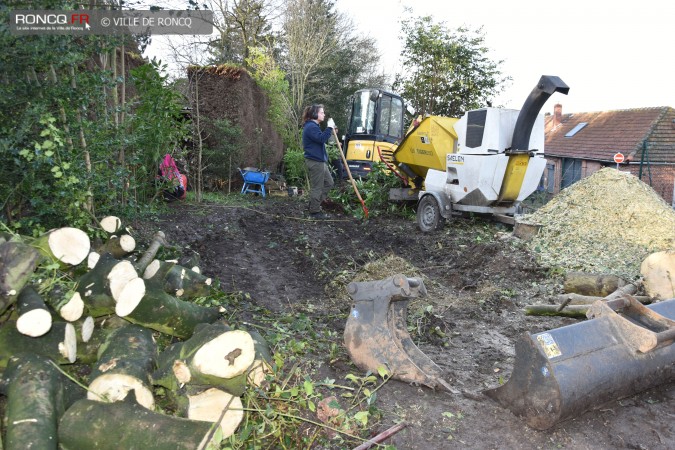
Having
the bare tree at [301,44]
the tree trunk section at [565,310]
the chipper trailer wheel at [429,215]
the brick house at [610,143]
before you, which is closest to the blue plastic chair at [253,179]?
the chipper trailer wheel at [429,215]

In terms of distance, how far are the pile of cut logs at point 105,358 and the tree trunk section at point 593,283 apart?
3101 mm

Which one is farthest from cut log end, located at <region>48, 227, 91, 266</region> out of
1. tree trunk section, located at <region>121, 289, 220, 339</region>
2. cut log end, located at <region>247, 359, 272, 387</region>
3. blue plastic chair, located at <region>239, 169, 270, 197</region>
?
blue plastic chair, located at <region>239, 169, 270, 197</region>

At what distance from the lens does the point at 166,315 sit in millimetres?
2914

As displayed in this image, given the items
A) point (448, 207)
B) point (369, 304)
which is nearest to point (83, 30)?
point (369, 304)

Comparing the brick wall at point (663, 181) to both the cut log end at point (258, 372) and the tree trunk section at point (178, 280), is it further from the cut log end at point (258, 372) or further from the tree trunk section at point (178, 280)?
the cut log end at point (258, 372)

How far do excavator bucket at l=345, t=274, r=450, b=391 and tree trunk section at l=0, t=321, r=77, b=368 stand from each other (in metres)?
1.58

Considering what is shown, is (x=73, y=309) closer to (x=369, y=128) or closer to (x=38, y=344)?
(x=38, y=344)

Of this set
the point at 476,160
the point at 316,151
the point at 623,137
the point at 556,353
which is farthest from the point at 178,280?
the point at 623,137

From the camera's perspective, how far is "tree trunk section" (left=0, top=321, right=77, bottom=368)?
243cm

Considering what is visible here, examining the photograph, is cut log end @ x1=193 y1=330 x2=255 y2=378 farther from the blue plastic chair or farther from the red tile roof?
the red tile roof

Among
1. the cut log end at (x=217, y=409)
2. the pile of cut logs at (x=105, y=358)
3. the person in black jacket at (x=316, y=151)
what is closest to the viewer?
the pile of cut logs at (x=105, y=358)

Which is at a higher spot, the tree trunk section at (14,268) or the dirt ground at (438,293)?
the tree trunk section at (14,268)

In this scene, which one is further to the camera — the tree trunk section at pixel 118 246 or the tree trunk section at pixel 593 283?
the tree trunk section at pixel 593 283

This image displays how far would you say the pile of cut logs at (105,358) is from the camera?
2.09m
